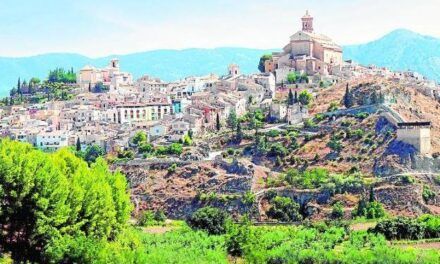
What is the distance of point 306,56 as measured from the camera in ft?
219

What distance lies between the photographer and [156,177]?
49.2 m

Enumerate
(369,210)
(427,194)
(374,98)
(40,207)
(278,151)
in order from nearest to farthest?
(40,207) → (369,210) → (427,194) → (278,151) → (374,98)

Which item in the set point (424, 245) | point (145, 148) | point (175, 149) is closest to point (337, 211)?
point (424, 245)

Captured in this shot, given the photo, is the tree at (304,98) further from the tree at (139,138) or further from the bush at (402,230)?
the bush at (402,230)

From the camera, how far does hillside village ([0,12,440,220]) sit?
154ft

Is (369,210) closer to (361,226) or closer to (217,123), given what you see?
(361,226)

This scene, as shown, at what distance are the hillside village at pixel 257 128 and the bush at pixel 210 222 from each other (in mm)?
5762

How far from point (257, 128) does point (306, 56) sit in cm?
1497

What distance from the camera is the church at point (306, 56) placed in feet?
215

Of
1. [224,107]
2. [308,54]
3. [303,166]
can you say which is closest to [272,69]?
[308,54]

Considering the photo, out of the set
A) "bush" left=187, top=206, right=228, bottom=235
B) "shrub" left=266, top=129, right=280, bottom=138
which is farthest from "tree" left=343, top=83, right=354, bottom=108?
"bush" left=187, top=206, right=228, bottom=235

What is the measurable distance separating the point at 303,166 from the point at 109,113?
2236 cm

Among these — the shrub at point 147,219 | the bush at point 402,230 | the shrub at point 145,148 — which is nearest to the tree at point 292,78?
the shrub at point 145,148

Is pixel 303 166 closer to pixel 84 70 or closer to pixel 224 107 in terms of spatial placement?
pixel 224 107
